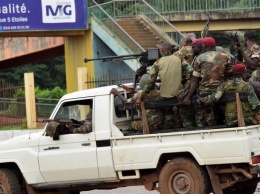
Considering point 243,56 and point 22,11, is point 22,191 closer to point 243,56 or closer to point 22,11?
point 243,56

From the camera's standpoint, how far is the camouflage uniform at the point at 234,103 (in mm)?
9531

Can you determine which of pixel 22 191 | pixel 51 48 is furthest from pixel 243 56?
pixel 51 48

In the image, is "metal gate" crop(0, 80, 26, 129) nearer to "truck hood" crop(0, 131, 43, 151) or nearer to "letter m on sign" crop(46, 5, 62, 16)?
"letter m on sign" crop(46, 5, 62, 16)

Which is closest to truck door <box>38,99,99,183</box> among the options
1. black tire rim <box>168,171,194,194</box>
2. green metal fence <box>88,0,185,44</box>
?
black tire rim <box>168,171,194,194</box>

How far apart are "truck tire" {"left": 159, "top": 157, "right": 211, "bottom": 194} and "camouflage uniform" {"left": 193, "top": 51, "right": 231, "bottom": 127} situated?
Answer: 2.14 ft

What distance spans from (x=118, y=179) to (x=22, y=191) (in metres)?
1.82

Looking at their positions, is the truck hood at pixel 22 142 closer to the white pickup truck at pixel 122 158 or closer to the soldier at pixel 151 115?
the white pickup truck at pixel 122 158

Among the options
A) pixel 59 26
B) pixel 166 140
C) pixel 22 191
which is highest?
pixel 59 26

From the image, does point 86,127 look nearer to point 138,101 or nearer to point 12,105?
point 138,101

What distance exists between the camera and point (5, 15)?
82.5ft

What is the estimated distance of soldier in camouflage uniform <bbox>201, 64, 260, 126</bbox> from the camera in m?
9.53

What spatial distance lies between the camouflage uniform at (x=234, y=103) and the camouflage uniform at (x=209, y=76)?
0.14 m

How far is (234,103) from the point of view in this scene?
31.2 feet

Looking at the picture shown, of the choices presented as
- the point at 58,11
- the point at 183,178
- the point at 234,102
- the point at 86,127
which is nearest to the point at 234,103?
the point at 234,102
